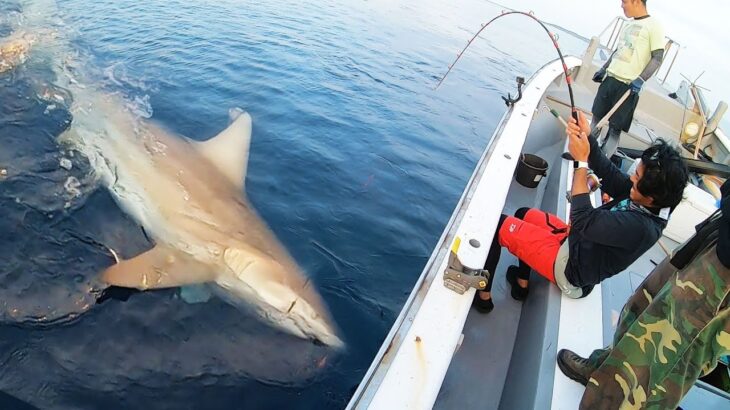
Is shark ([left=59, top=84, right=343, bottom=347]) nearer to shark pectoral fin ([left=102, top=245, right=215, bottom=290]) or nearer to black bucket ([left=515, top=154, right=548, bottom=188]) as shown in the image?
shark pectoral fin ([left=102, top=245, right=215, bottom=290])

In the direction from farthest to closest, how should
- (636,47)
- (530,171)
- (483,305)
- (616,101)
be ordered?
1. (616,101)
2. (636,47)
3. (530,171)
4. (483,305)

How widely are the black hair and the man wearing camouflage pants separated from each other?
19.8 inches

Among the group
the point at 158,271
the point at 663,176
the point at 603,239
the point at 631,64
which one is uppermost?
the point at 631,64

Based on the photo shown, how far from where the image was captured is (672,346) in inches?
74.9

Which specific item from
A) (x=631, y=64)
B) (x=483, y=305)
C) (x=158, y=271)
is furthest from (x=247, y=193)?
(x=631, y=64)

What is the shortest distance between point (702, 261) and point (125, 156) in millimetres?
5291

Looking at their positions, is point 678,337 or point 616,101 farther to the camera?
point 616,101

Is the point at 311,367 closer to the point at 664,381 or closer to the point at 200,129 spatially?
the point at 664,381

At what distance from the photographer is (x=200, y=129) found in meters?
6.40

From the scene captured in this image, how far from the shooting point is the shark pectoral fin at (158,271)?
3.62 meters

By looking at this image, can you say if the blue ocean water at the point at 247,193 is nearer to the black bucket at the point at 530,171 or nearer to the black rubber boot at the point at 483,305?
the black rubber boot at the point at 483,305

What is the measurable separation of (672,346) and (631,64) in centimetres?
531

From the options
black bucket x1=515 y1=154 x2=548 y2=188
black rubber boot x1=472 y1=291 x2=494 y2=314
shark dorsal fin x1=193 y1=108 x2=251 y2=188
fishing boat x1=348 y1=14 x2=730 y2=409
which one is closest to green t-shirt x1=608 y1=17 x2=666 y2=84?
fishing boat x1=348 y1=14 x2=730 y2=409

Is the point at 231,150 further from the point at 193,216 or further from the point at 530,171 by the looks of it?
the point at 530,171
